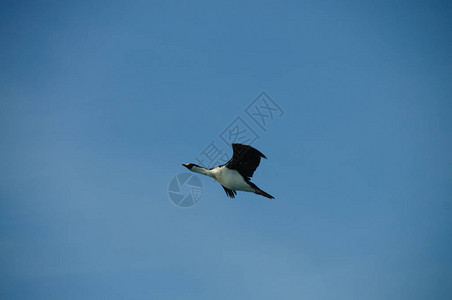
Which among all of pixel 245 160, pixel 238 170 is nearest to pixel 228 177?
pixel 238 170

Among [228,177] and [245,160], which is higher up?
[228,177]

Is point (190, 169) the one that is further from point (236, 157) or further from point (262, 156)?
point (262, 156)

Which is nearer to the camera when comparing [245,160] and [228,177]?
Answer: [245,160]

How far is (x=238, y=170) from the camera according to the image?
57.6 ft

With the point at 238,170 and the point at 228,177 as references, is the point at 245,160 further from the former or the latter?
the point at 228,177

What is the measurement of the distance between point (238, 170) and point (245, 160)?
785mm

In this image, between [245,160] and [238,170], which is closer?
[245,160]

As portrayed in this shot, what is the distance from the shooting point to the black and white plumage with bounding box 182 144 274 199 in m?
16.7

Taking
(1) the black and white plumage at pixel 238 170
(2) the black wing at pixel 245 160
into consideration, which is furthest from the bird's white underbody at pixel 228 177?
(2) the black wing at pixel 245 160

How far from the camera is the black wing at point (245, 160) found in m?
16.3

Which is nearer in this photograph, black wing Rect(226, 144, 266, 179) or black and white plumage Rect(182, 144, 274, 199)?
black wing Rect(226, 144, 266, 179)

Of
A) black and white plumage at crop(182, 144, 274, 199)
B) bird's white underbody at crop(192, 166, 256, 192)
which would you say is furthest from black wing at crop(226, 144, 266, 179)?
bird's white underbody at crop(192, 166, 256, 192)

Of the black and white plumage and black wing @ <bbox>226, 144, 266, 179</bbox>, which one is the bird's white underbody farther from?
black wing @ <bbox>226, 144, 266, 179</bbox>

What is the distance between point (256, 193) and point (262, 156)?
2520 mm
